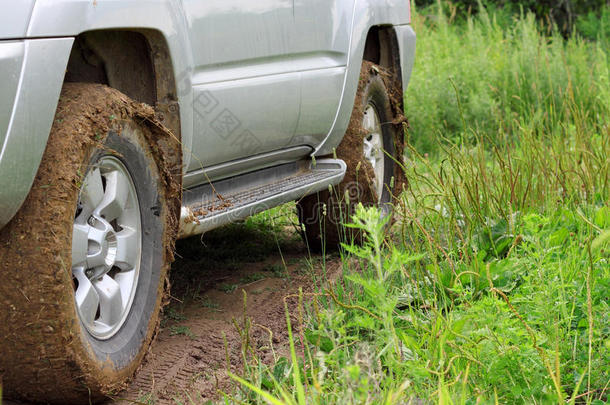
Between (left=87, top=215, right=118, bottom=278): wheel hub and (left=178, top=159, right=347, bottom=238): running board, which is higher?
(left=87, top=215, right=118, bottom=278): wheel hub

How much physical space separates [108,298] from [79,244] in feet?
0.73

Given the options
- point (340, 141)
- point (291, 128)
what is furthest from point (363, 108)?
point (291, 128)

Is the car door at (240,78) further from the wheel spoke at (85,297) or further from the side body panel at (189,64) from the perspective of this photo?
the wheel spoke at (85,297)

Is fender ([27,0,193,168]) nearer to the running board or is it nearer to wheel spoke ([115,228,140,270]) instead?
the running board

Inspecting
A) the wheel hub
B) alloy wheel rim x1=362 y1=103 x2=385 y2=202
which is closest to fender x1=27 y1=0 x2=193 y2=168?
the wheel hub

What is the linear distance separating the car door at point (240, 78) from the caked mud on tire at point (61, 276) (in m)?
0.45

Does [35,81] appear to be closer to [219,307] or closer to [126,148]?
[126,148]

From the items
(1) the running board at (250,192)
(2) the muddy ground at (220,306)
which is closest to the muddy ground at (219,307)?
(2) the muddy ground at (220,306)

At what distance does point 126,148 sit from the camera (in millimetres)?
2766

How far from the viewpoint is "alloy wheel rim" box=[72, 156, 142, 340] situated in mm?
2598

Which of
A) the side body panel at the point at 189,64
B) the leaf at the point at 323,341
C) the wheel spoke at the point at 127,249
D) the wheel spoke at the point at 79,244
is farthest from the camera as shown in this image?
the leaf at the point at 323,341

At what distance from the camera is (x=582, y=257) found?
11.3 ft

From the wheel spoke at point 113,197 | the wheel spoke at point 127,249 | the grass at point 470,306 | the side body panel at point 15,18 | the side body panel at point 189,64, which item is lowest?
the grass at point 470,306

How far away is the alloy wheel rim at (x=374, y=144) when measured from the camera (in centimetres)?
484
